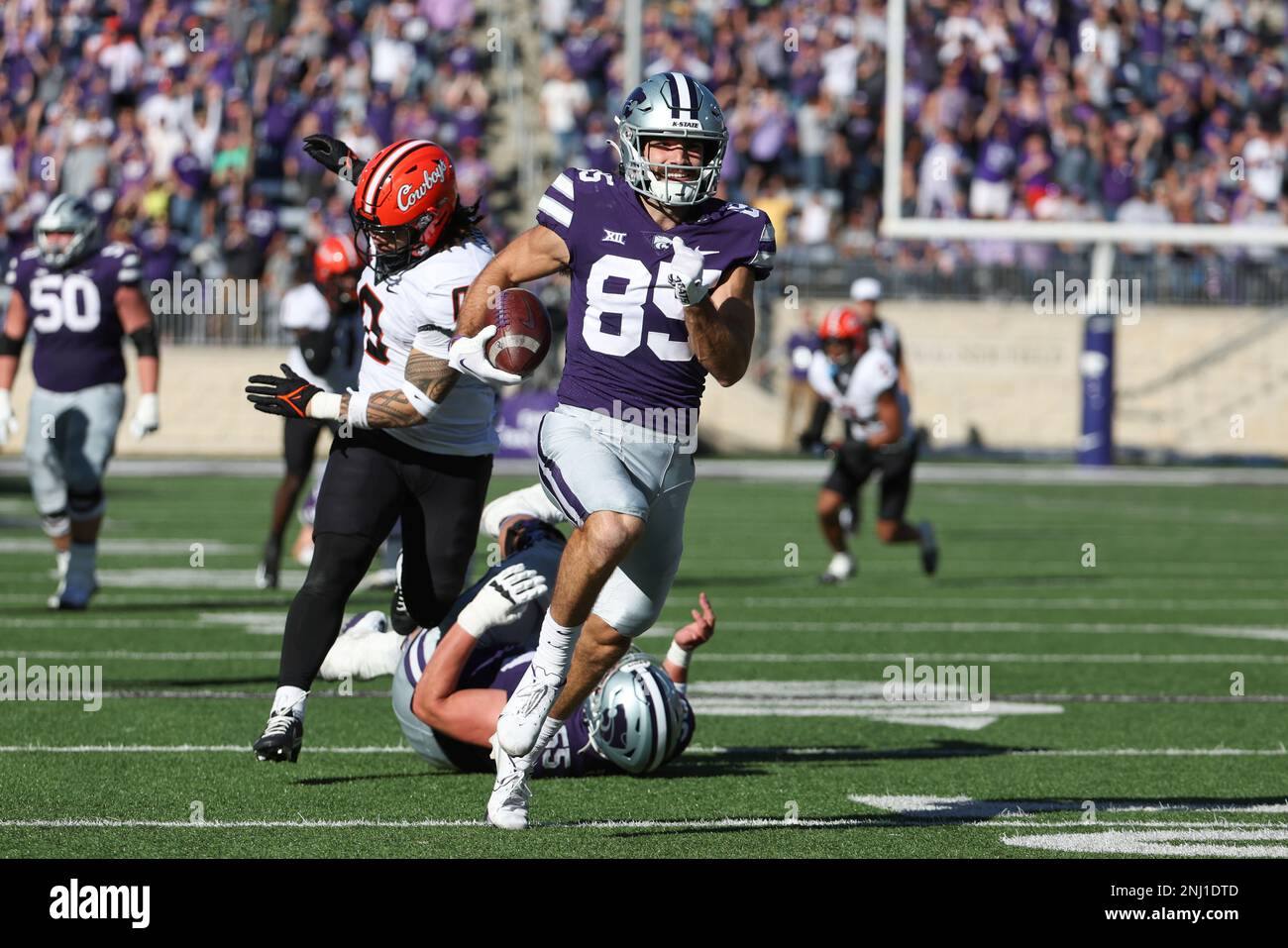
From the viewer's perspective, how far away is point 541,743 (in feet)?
18.6

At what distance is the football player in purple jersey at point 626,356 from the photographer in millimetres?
5629

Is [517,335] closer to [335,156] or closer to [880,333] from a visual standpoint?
[335,156]

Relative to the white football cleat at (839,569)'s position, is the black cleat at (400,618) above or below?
above

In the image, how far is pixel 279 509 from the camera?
39.1ft

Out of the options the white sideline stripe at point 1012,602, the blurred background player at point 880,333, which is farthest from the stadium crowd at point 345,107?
the white sideline stripe at point 1012,602

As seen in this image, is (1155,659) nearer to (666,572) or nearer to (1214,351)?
(666,572)

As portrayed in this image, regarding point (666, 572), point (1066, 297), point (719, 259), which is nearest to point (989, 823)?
point (666, 572)

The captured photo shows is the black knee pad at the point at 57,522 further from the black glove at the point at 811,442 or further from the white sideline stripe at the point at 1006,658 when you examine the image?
the black glove at the point at 811,442

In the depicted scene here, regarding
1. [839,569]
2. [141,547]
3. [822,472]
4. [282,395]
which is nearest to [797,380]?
[822,472]

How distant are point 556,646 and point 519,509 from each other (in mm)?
1315

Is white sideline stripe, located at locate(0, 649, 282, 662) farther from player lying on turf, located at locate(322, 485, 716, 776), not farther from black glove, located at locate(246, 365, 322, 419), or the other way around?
black glove, located at locate(246, 365, 322, 419)

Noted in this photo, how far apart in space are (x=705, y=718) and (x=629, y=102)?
8.88 ft

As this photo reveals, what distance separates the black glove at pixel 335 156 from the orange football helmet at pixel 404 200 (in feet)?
1.44

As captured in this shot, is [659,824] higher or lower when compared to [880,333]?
lower
